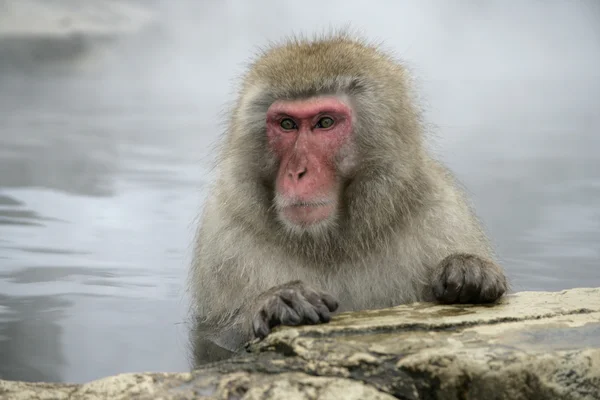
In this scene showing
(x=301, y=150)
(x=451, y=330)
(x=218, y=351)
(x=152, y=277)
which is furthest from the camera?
(x=152, y=277)

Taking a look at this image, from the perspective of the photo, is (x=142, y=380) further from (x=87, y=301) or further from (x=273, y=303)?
(x=87, y=301)

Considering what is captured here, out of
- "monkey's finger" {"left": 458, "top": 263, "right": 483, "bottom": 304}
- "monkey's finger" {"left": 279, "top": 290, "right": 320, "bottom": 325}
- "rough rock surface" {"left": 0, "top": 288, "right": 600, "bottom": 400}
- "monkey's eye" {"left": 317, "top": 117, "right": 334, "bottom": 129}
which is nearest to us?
"rough rock surface" {"left": 0, "top": 288, "right": 600, "bottom": 400}

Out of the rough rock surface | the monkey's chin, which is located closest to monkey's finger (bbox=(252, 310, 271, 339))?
the rough rock surface

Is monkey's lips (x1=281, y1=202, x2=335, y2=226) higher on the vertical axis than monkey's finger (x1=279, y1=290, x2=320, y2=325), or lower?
higher

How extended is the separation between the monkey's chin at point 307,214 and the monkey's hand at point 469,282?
0.54m

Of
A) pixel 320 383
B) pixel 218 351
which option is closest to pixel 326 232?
pixel 218 351

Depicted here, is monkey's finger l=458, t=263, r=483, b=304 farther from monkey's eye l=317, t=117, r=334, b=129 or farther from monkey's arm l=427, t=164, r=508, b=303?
monkey's eye l=317, t=117, r=334, b=129

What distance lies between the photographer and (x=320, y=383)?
2.54m

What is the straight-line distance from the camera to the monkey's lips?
354 cm

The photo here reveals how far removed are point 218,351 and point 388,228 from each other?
0.95 meters

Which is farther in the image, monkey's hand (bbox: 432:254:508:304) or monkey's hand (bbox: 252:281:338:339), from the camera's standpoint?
monkey's hand (bbox: 432:254:508:304)

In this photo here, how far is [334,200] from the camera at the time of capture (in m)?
3.61

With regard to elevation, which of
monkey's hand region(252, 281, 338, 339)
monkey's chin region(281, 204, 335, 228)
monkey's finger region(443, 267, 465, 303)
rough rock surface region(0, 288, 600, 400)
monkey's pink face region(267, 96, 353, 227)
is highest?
monkey's pink face region(267, 96, 353, 227)

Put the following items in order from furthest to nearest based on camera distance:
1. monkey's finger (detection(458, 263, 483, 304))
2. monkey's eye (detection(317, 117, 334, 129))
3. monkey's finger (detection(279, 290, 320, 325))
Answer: monkey's eye (detection(317, 117, 334, 129)) < monkey's finger (detection(458, 263, 483, 304)) < monkey's finger (detection(279, 290, 320, 325))
